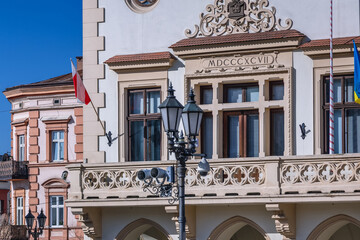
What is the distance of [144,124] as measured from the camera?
2791 centimetres

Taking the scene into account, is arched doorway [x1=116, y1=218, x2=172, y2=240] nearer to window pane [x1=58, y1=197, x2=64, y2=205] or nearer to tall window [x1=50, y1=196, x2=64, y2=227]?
window pane [x1=58, y1=197, x2=64, y2=205]

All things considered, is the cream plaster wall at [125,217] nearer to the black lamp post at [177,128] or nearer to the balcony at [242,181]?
the balcony at [242,181]

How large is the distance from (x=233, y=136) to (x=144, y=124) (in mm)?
2354

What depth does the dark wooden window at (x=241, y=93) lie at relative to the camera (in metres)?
26.8

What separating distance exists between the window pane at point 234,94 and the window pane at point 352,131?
108 inches

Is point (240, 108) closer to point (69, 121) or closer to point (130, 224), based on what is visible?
point (130, 224)

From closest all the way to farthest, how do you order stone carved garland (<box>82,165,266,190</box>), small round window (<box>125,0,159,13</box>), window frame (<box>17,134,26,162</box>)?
stone carved garland (<box>82,165,266,190</box>) < small round window (<box>125,0,159,13</box>) < window frame (<box>17,134,26,162</box>)

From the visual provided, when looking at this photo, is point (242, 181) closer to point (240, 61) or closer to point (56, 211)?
point (240, 61)

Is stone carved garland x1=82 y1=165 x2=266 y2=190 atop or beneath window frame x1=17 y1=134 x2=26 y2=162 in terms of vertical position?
beneath

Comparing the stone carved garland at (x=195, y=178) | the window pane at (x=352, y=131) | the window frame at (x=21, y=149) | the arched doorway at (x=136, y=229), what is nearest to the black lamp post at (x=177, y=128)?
the stone carved garland at (x=195, y=178)

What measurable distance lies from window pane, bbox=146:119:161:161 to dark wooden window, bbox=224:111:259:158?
1.81 metres

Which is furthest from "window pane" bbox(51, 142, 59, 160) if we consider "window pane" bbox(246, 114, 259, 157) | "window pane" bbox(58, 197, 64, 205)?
"window pane" bbox(246, 114, 259, 157)

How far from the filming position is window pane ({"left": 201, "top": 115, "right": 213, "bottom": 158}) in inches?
1072

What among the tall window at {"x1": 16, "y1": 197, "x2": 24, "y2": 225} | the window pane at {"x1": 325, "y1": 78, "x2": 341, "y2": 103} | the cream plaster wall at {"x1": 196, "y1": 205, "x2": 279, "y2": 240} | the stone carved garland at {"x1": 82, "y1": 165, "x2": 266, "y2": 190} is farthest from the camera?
the tall window at {"x1": 16, "y1": 197, "x2": 24, "y2": 225}
